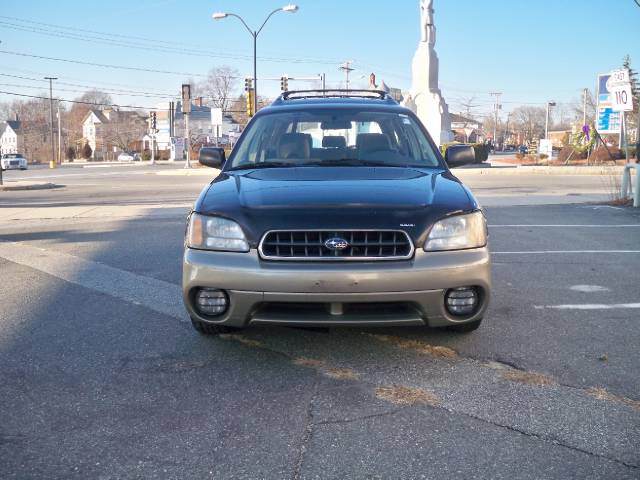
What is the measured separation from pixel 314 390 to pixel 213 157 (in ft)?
8.76

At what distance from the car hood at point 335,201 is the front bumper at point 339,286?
8.0 inches

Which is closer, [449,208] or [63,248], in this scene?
[449,208]

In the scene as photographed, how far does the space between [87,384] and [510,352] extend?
2.59 metres

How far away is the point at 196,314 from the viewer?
3885mm

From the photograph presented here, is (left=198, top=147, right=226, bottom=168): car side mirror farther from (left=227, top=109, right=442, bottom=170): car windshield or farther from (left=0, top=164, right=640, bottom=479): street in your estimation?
(left=0, top=164, right=640, bottom=479): street

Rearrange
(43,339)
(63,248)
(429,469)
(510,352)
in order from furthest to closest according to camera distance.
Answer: (63,248) → (43,339) → (510,352) → (429,469)

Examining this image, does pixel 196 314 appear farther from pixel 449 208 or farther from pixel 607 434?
pixel 607 434

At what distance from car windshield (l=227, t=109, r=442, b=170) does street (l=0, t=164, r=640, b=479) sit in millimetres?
1311

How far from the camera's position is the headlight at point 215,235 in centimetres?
376

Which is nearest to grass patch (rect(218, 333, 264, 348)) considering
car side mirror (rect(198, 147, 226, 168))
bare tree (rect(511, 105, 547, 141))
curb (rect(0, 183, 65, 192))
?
car side mirror (rect(198, 147, 226, 168))

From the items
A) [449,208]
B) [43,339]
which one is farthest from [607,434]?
[43,339]

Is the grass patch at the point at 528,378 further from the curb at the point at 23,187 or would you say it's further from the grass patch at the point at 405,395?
the curb at the point at 23,187

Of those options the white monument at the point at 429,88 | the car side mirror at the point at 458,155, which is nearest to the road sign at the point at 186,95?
the white monument at the point at 429,88

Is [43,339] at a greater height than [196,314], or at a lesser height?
lesser
